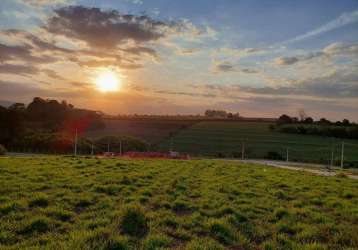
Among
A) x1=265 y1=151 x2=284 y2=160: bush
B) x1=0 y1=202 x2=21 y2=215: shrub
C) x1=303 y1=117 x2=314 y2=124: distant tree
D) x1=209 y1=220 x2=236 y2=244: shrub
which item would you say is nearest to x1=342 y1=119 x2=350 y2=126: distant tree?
x1=303 y1=117 x2=314 y2=124: distant tree

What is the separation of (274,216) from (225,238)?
2.01 metres

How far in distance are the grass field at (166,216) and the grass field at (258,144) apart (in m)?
26.0

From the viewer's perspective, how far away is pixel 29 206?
6.13 metres

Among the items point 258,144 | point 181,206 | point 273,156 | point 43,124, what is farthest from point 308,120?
point 181,206

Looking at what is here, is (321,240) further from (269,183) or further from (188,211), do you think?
(269,183)

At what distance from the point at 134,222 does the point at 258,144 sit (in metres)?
41.5

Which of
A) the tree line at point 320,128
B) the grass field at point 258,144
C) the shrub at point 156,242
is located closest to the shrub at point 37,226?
the shrub at point 156,242

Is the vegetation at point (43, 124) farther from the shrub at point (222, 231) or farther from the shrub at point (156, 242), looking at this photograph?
the shrub at point (156, 242)

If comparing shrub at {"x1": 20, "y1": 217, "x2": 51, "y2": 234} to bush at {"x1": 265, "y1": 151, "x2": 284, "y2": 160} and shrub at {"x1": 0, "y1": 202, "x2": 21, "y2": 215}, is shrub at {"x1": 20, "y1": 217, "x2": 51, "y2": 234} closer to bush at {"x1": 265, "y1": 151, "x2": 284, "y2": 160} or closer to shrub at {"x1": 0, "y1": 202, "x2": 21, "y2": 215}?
shrub at {"x1": 0, "y1": 202, "x2": 21, "y2": 215}

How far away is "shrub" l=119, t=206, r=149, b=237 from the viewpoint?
486 centimetres

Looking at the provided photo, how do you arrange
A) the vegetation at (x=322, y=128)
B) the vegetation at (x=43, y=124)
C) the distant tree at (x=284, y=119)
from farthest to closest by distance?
the distant tree at (x=284, y=119) → the vegetation at (x=322, y=128) → the vegetation at (x=43, y=124)

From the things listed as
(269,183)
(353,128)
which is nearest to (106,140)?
(269,183)

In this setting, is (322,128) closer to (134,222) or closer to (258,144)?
(258,144)

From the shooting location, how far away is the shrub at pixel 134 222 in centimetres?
486
